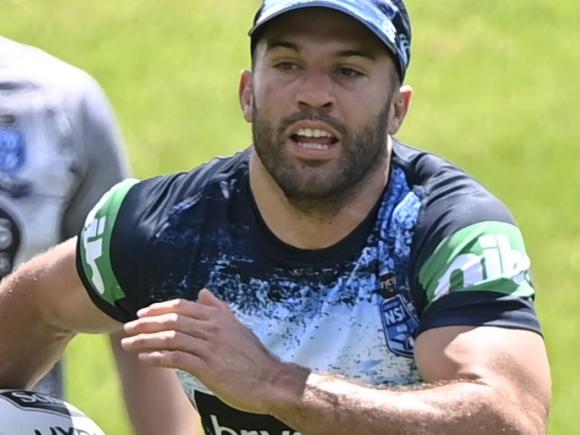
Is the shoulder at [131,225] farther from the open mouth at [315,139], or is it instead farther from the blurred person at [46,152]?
the open mouth at [315,139]

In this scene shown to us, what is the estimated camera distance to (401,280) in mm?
4316

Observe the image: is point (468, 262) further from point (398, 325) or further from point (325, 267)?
point (325, 267)

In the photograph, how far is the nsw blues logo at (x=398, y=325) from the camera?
14.2ft

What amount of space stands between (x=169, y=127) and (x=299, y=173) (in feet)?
23.7

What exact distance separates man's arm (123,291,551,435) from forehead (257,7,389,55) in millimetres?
730

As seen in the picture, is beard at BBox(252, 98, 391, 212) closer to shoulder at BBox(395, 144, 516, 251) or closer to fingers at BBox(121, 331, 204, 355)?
shoulder at BBox(395, 144, 516, 251)

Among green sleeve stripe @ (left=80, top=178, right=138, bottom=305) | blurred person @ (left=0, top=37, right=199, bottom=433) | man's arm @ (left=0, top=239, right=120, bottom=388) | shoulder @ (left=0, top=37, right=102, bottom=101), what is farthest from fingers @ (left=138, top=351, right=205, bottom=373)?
shoulder @ (left=0, top=37, right=102, bottom=101)

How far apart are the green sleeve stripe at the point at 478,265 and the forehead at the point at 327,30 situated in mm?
528

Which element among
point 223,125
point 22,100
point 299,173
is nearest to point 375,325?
point 299,173

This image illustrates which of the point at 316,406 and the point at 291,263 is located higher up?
the point at 291,263

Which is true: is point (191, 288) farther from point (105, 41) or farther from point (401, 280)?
point (105, 41)

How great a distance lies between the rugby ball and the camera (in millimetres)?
4703

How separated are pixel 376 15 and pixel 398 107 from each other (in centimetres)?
29

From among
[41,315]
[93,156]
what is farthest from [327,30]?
[41,315]
